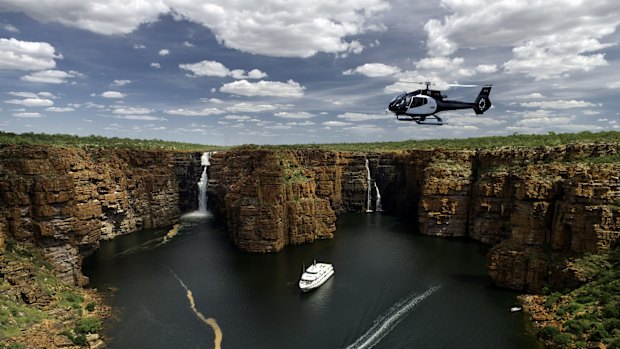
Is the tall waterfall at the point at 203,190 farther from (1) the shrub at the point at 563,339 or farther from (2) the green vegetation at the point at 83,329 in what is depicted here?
(1) the shrub at the point at 563,339

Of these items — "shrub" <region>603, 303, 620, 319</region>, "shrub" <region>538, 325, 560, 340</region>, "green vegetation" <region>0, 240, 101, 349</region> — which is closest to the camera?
"green vegetation" <region>0, 240, 101, 349</region>

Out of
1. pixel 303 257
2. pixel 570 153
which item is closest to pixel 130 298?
pixel 303 257

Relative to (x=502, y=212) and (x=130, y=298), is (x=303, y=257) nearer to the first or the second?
(x=130, y=298)

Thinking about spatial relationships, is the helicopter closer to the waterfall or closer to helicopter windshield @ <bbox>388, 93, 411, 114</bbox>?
helicopter windshield @ <bbox>388, 93, 411, 114</bbox>

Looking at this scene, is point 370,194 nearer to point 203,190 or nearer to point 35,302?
point 203,190

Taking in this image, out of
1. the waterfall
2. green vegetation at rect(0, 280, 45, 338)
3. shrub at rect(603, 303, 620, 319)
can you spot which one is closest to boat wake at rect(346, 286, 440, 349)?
shrub at rect(603, 303, 620, 319)
